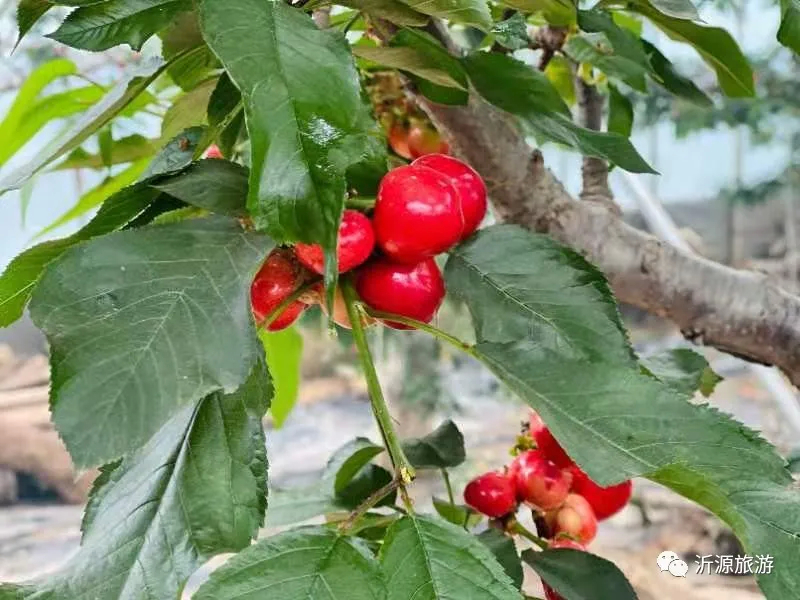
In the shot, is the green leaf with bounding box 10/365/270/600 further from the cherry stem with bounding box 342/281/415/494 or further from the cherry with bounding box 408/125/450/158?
the cherry with bounding box 408/125/450/158

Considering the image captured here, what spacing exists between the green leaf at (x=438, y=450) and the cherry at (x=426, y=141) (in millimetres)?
145

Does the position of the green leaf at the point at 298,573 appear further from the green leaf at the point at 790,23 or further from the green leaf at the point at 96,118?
the green leaf at the point at 790,23

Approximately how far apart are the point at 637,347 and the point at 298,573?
1.70 metres

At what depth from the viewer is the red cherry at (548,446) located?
41cm

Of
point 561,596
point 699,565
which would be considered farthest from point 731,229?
point 561,596

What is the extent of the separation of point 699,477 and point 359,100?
0.13 m

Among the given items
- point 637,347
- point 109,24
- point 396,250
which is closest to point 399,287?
point 396,250

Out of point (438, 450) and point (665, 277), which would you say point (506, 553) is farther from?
point (665, 277)

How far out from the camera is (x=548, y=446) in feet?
1.38

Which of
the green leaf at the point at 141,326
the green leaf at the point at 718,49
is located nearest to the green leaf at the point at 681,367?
the green leaf at the point at 718,49

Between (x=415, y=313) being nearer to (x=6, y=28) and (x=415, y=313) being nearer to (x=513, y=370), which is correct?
(x=513, y=370)

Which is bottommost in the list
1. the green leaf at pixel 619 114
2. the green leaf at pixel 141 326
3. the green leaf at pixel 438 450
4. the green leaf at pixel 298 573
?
the green leaf at pixel 438 450

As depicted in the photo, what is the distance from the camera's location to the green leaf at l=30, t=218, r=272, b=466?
0.19m

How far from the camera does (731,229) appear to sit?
92.4 inches
